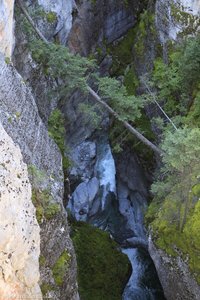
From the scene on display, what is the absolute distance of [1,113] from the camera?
1028 centimetres

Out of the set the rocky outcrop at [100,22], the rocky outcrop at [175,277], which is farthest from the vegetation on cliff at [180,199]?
the rocky outcrop at [100,22]

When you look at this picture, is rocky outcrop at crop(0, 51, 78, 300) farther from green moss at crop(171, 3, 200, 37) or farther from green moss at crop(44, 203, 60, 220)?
green moss at crop(171, 3, 200, 37)

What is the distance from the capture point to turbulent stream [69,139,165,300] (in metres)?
19.6

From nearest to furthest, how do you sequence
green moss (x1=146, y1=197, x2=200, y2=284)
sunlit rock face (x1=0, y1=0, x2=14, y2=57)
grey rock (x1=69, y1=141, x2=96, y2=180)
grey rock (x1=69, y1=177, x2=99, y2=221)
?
1. sunlit rock face (x1=0, y1=0, x2=14, y2=57)
2. green moss (x1=146, y1=197, x2=200, y2=284)
3. grey rock (x1=69, y1=177, x2=99, y2=221)
4. grey rock (x1=69, y1=141, x2=96, y2=180)

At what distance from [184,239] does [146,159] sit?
25.2 feet

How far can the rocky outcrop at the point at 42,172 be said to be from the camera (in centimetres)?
1009

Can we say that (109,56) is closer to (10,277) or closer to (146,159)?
(146,159)

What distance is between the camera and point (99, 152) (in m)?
23.1

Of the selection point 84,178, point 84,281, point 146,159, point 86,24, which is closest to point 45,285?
point 84,281

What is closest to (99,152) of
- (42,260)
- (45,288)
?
(42,260)

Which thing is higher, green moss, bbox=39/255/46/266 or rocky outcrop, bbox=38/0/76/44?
rocky outcrop, bbox=38/0/76/44

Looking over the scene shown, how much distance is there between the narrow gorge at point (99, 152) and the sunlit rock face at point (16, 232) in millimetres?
26

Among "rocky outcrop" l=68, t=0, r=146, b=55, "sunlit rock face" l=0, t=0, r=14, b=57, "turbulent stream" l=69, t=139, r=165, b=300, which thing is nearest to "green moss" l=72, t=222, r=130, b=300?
"turbulent stream" l=69, t=139, r=165, b=300

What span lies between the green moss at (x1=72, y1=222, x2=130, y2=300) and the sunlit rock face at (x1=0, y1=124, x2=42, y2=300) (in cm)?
598
